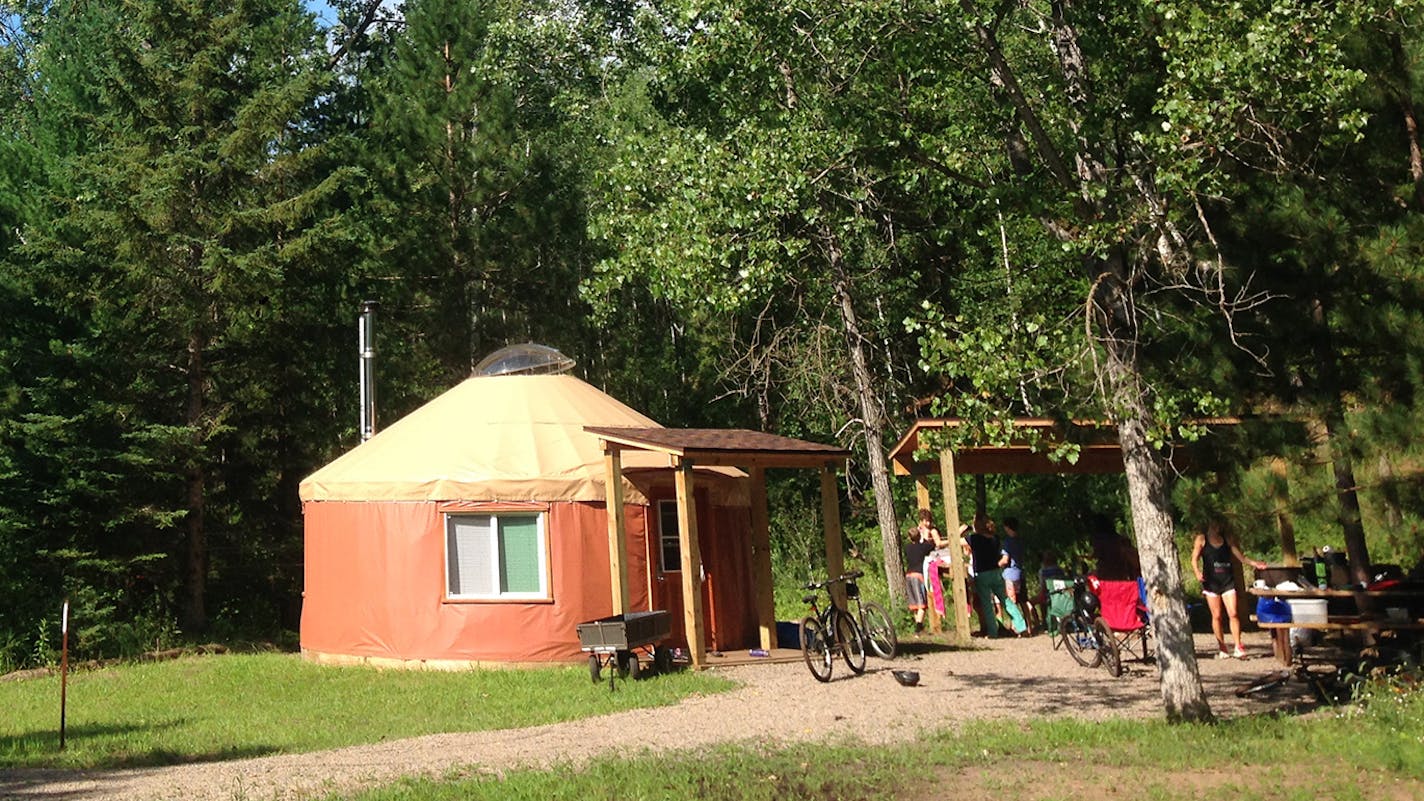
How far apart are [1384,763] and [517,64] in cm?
1593

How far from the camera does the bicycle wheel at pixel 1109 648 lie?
11.8 meters

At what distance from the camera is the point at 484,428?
1558 centimetres

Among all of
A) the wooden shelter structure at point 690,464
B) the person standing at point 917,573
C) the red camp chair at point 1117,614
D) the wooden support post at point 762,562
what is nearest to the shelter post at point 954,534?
the person standing at point 917,573

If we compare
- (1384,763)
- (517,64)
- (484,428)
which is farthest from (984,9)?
(517,64)

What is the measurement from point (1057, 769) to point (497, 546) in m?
8.26

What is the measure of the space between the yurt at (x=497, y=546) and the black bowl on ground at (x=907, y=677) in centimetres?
362

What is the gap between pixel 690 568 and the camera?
43.2 feet

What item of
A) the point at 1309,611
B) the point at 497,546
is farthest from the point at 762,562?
the point at 1309,611

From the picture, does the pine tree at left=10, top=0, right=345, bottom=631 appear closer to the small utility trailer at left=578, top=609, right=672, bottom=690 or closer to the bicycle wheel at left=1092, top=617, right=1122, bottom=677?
the small utility trailer at left=578, top=609, right=672, bottom=690

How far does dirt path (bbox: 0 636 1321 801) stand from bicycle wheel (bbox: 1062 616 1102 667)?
4.3 inches

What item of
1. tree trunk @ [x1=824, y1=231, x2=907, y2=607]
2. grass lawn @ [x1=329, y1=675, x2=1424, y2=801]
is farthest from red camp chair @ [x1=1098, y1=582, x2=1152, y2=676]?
tree trunk @ [x1=824, y1=231, x2=907, y2=607]

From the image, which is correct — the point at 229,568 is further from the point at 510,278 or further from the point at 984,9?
the point at 984,9

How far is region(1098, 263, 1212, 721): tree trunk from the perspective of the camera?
8.63m

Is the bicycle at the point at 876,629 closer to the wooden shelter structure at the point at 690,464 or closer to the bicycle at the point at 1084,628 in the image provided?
the wooden shelter structure at the point at 690,464
